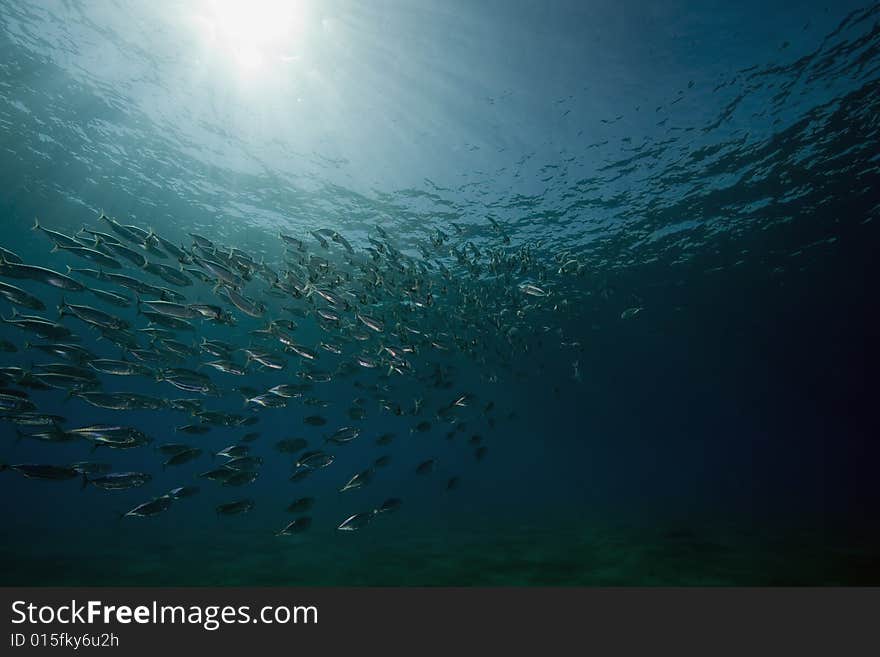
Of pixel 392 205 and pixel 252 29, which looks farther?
pixel 392 205

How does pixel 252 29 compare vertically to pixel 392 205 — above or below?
below

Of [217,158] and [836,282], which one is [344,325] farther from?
[836,282]

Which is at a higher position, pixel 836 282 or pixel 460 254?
pixel 836 282

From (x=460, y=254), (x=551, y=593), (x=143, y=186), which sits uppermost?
(x=143, y=186)

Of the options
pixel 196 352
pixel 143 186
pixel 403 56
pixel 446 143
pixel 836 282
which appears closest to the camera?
pixel 196 352

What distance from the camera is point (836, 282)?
2783cm

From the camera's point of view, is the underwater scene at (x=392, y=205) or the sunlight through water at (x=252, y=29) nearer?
the underwater scene at (x=392, y=205)

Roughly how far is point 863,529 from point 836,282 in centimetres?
1847

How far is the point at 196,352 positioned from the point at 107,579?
8.46 meters

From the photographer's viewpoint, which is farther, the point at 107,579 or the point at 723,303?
the point at 723,303

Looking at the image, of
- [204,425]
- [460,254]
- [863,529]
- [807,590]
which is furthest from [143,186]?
[863,529]

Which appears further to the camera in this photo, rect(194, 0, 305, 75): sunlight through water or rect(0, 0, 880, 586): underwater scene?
rect(194, 0, 305, 75): sunlight through water

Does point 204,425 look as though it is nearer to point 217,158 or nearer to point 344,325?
point 344,325

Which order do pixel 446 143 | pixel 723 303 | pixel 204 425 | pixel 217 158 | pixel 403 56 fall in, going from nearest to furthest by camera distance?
1. pixel 204 425
2. pixel 403 56
3. pixel 446 143
4. pixel 217 158
5. pixel 723 303
